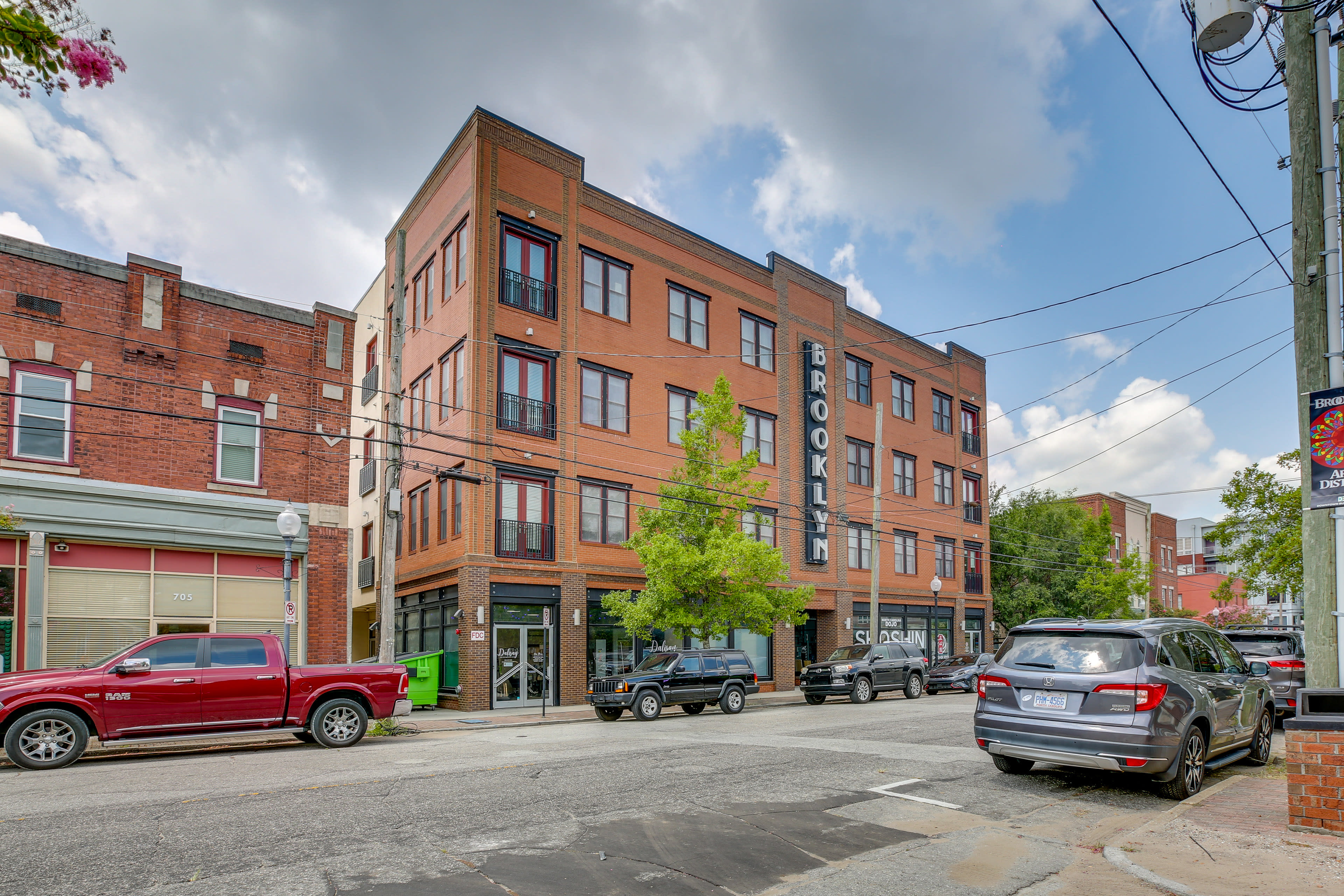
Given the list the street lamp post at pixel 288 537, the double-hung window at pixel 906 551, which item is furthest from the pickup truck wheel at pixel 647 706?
the double-hung window at pixel 906 551

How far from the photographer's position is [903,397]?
4141 cm

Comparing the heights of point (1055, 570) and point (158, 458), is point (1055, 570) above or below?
below

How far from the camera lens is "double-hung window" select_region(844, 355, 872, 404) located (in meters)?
38.0

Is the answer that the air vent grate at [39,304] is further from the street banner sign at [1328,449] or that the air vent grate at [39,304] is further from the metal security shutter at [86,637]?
the street banner sign at [1328,449]

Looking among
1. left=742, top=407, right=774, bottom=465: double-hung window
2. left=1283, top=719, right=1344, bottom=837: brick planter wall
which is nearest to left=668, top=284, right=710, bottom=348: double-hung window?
left=742, top=407, right=774, bottom=465: double-hung window

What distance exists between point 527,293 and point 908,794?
19.6 meters

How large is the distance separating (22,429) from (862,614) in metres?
28.6

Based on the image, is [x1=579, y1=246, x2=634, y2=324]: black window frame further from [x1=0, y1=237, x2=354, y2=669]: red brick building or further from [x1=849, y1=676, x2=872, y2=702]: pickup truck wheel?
[x1=849, y1=676, x2=872, y2=702]: pickup truck wheel

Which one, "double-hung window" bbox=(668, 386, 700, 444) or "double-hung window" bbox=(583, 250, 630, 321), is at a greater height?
"double-hung window" bbox=(583, 250, 630, 321)

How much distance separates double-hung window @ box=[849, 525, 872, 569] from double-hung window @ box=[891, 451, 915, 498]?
287cm

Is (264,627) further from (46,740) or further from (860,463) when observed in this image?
(860,463)

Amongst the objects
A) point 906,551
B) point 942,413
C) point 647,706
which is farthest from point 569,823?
point 942,413

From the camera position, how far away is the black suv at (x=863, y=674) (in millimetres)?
25609

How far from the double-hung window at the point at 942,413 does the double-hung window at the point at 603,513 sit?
806 inches
